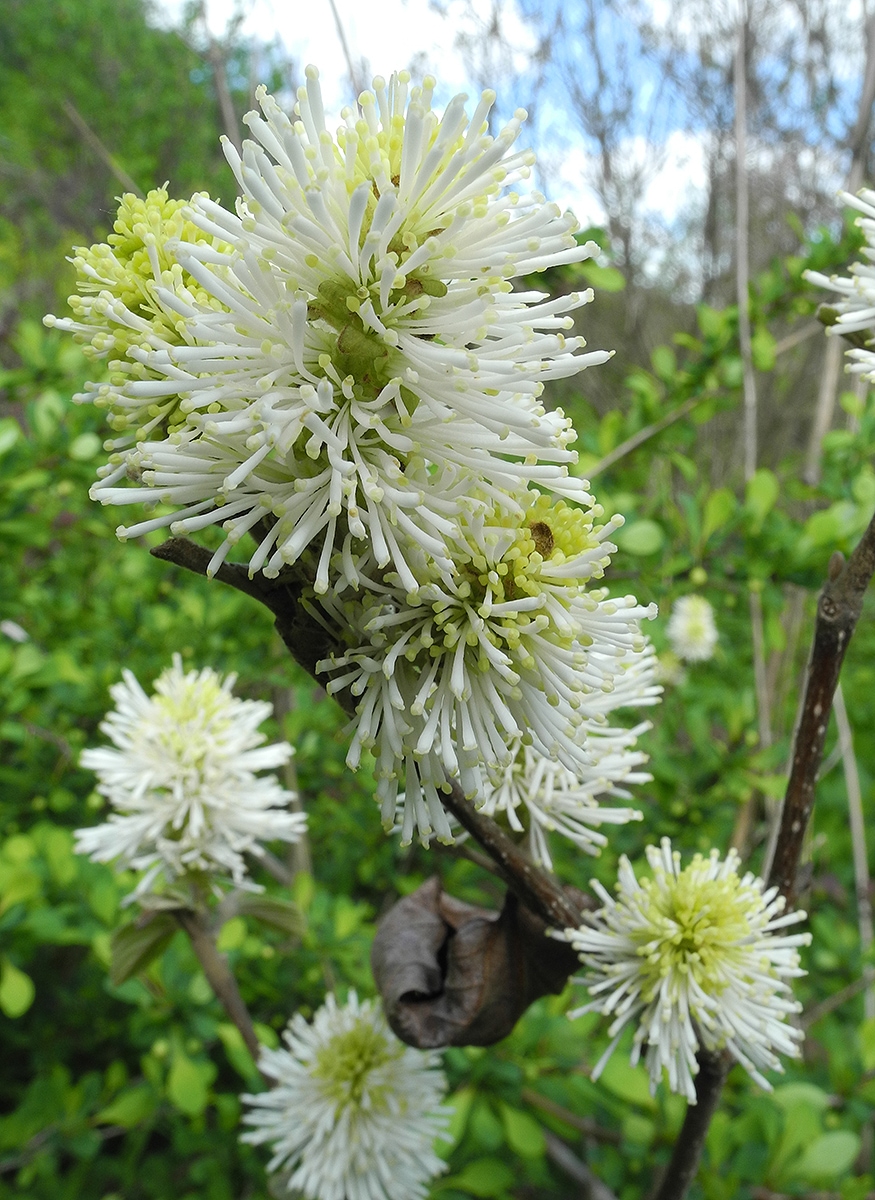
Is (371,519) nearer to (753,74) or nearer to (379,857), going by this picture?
(379,857)

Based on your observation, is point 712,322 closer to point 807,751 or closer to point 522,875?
point 807,751

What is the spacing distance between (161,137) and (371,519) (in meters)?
7.88

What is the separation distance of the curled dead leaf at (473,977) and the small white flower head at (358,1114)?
19 cm

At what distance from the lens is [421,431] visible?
37 centimetres

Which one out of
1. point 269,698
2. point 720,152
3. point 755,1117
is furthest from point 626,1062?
point 720,152

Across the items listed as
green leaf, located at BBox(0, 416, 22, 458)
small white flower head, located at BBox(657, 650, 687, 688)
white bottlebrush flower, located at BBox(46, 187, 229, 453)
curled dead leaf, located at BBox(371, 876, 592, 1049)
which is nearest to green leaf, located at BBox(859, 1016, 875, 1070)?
curled dead leaf, located at BBox(371, 876, 592, 1049)

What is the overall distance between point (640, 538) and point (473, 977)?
725 mm

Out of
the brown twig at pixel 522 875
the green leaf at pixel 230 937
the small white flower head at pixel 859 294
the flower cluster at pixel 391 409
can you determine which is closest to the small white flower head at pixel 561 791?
the brown twig at pixel 522 875

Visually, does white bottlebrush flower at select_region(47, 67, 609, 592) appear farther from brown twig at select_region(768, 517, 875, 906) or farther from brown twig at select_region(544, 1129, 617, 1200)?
brown twig at select_region(544, 1129, 617, 1200)

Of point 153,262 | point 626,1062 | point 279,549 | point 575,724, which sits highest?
point 153,262

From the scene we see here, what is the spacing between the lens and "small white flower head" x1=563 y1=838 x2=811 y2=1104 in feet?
1.66

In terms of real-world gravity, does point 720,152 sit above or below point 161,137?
below

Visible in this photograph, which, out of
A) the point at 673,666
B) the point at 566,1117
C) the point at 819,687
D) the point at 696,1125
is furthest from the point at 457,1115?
the point at 673,666

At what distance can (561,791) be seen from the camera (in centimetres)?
57
